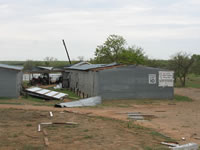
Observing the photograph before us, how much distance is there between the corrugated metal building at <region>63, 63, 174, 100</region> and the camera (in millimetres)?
23500

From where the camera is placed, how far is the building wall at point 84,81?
2488cm

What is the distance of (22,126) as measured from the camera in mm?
11242

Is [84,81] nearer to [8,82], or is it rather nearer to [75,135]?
[8,82]

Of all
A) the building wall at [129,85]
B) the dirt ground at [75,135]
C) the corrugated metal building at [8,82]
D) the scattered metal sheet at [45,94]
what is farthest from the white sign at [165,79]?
the dirt ground at [75,135]

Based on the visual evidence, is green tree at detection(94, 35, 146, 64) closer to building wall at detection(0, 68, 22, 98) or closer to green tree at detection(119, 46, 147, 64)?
green tree at detection(119, 46, 147, 64)

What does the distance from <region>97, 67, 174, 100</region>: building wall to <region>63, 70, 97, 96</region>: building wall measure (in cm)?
105

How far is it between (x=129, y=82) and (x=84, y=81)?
230 inches

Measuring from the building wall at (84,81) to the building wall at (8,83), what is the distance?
594 centimetres

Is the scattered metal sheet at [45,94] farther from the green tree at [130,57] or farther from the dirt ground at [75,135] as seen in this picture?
the green tree at [130,57]

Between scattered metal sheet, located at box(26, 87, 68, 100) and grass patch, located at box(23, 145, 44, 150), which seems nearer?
grass patch, located at box(23, 145, 44, 150)

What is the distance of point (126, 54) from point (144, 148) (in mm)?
35156

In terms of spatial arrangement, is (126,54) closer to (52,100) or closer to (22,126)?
(52,100)

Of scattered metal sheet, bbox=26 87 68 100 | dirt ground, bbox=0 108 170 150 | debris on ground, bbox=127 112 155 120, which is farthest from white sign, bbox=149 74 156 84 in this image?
dirt ground, bbox=0 108 170 150

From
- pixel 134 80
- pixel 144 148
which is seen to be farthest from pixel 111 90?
pixel 144 148
